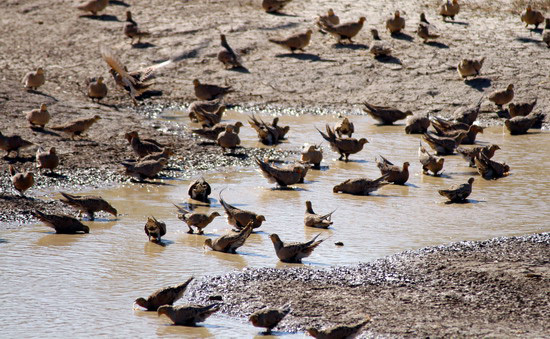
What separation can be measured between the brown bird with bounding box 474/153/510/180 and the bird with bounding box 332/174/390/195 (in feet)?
6.10

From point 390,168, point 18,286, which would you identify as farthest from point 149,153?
point 18,286

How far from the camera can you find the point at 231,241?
957 centimetres

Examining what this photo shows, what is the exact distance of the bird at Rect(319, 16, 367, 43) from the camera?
21625 millimetres

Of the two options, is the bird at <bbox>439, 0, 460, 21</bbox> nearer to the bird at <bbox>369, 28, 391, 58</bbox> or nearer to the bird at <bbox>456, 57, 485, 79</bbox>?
the bird at <bbox>369, 28, 391, 58</bbox>

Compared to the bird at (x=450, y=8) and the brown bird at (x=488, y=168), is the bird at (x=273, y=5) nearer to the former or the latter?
the bird at (x=450, y=8)

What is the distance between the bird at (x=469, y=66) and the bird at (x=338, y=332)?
1316 cm

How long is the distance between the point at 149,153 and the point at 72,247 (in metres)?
4.50

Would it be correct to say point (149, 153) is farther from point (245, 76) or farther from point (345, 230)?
point (245, 76)

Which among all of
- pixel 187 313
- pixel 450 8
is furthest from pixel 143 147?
pixel 450 8

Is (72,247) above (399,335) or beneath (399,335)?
beneath

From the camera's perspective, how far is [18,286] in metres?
8.52

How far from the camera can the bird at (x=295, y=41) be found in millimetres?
21297

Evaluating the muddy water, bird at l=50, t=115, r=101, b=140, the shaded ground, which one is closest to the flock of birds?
bird at l=50, t=115, r=101, b=140

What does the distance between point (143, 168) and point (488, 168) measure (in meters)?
5.32
